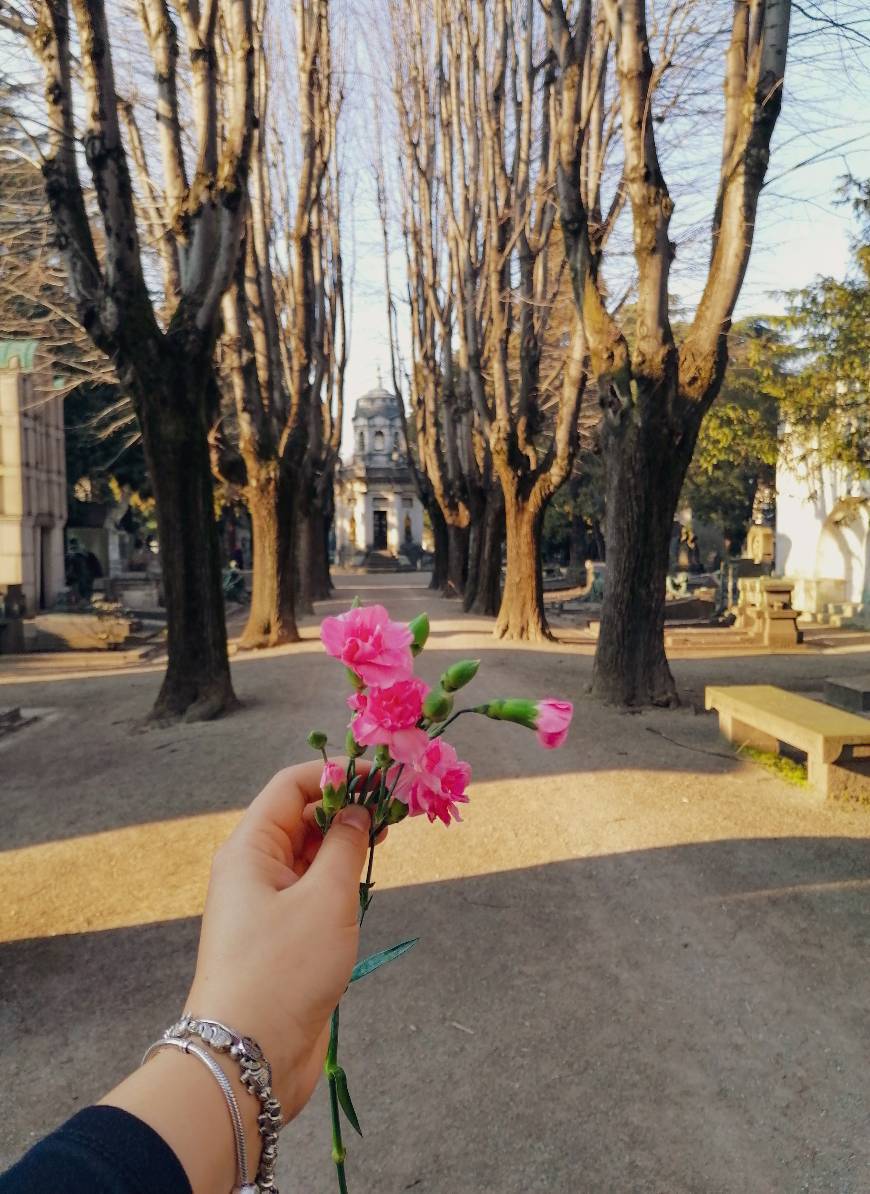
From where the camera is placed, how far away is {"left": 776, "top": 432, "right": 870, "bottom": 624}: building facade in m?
20.2

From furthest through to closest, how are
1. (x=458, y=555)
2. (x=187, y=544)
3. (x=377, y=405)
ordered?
(x=377, y=405) < (x=458, y=555) < (x=187, y=544)

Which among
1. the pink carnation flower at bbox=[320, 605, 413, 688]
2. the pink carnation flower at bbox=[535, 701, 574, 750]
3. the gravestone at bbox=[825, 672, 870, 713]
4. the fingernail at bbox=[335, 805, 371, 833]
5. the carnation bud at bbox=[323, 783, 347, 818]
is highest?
the pink carnation flower at bbox=[320, 605, 413, 688]

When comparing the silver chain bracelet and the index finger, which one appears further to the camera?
the index finger

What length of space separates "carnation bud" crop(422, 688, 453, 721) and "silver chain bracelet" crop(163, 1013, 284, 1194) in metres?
0.44

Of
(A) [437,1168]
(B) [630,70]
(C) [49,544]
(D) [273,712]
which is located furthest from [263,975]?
(C) [49,544]

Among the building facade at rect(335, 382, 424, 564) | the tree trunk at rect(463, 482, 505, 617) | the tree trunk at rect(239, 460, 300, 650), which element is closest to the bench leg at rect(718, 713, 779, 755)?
the tree trunk at rect(239, 460, 300, 650)

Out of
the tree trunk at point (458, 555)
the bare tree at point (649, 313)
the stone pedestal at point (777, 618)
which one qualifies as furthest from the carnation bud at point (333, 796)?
the tree trunk at point (458, 555)

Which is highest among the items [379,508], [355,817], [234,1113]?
[379,508]

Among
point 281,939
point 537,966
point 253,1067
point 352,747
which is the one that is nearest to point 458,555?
point 537,966

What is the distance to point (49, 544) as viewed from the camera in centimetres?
2317

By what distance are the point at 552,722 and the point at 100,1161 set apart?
2.24ft

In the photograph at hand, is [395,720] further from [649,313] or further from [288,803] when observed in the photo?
[649,313]

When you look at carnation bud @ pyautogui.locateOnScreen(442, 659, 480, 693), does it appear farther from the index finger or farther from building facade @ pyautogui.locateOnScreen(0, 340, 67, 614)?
building facade @ pyautogui.locateOnScreen(0, 340, 67, 614)

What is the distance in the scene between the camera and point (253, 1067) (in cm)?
101
